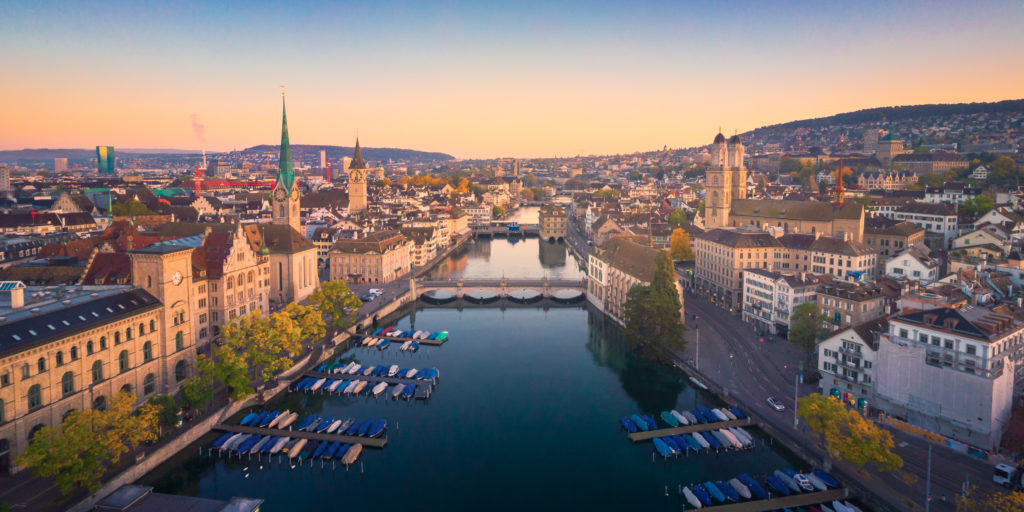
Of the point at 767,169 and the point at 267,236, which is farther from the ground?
the point at 767,169

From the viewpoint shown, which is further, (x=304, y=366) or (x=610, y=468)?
(x=304, y=366)

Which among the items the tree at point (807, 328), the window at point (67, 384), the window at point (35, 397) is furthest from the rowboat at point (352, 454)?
the tree at point (807, 328)

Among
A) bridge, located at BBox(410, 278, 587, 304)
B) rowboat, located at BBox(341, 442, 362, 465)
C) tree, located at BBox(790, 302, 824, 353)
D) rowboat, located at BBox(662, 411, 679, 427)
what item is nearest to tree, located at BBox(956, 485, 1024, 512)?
rowboat, located at BBox(662, 411, 679, 427)

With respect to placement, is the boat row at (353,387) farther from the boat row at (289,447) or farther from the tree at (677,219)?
the tree at (677,219)

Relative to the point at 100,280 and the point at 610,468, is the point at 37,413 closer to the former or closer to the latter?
the point at 100,280

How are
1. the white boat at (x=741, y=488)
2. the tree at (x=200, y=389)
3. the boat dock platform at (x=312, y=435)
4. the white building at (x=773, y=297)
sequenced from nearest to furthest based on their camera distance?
the white boat at (x=741, y=488), the tree at (x=200, y=389), the boat dock platform at (x=312, y=435), the white building at (x=773, y=297)

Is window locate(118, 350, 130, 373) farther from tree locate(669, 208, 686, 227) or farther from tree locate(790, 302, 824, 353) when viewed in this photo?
tree locate(669, 208, 686, 227)

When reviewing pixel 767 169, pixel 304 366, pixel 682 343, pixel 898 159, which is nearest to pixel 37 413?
pixel 304 366
